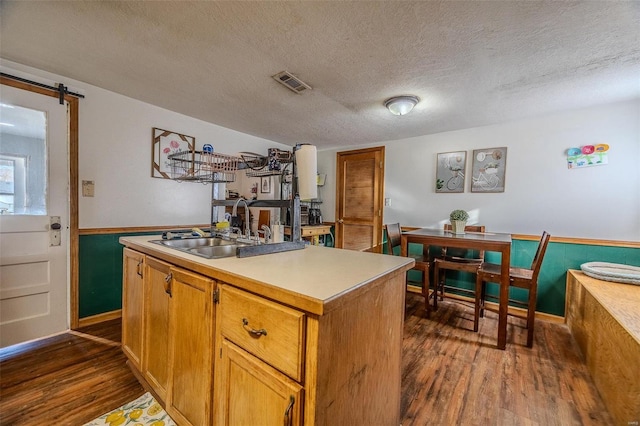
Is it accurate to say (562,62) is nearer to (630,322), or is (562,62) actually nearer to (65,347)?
(630,322)

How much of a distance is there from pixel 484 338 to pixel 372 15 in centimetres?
260

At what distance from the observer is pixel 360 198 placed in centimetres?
405

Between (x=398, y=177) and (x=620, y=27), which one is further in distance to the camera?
(x=398, y=177)

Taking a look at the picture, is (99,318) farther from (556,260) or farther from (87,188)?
(556,260)

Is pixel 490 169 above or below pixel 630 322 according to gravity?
above

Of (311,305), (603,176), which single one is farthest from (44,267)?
(603,176)

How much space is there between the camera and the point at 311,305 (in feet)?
2.20

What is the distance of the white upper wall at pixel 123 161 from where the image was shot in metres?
2.23

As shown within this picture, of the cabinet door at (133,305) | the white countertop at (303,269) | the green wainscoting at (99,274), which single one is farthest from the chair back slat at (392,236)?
the green wainscoting at (99,274)

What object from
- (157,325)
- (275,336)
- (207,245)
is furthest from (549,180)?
(157,325)

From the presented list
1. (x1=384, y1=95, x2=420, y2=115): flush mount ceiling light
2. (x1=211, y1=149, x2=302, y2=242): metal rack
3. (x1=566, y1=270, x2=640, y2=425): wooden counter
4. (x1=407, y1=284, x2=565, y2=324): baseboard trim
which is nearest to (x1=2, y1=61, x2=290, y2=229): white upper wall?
(x1=211, y1=149, x2=302, y2=242): metal rack

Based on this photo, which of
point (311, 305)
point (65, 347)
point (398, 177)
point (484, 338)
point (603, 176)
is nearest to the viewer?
point (311, 305)

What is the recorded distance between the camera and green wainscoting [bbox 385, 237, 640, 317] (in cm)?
238

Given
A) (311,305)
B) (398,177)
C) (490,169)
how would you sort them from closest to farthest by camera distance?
1. (311,305)
2. (490,169)
3. (398,177)
